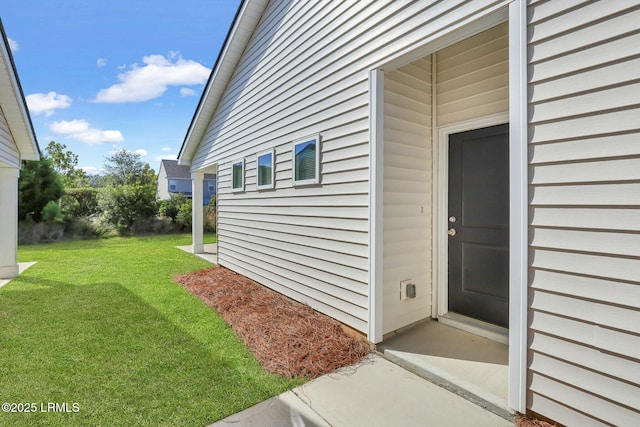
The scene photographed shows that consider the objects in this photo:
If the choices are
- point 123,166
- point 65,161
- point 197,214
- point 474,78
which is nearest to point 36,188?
point 197,214

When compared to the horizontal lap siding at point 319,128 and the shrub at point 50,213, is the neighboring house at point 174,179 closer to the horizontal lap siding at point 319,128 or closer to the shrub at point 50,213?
the shrub at point 50,213

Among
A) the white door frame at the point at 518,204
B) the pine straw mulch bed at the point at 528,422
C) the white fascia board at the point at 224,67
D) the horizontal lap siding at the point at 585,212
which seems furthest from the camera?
the white fascia board at the point at 224,67

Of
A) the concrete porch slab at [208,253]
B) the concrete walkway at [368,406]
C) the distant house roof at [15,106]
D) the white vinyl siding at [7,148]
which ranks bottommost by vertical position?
the concrete porch slab at [208,253]

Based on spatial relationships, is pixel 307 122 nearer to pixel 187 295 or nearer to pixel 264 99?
pixel 264 99

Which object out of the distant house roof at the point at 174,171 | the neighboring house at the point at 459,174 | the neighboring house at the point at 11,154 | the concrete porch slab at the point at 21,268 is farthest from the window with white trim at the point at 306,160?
the distant house roof at the point at 174,171

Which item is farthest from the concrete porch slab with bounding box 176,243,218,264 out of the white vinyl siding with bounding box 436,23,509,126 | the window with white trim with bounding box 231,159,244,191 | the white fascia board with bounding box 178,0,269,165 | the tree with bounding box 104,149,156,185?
the tree with bounding box 104,149,156,185

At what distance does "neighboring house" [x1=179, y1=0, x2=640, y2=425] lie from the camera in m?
1.63

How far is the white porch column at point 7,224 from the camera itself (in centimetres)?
622

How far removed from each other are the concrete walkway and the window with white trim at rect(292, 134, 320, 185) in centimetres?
222

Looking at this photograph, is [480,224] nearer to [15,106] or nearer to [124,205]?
[15,106]

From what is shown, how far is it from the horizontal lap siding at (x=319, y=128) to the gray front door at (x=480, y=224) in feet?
3.62

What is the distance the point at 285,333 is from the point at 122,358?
5.02 ft

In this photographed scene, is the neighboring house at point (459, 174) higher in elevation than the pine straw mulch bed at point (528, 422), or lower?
higher

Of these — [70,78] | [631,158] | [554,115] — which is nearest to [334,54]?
[554,115]
